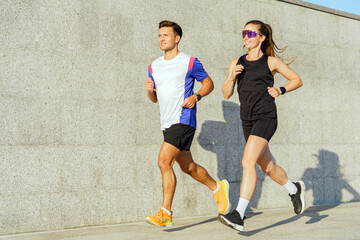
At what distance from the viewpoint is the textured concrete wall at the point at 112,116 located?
6.11m

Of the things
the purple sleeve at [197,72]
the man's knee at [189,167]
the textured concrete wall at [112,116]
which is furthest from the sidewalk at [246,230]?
the purple sleeve at [197,72]

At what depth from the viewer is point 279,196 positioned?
8.14 meters

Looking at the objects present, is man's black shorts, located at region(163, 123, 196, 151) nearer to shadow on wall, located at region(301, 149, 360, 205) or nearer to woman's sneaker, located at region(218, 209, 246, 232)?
woman's sneaker, located at region(218, 209, 246, 232)

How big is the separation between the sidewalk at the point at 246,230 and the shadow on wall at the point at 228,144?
2.42 feet

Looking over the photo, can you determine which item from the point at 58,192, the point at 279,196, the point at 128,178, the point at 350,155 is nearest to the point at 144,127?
the point at 128,178

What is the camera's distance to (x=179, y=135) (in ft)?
18.2

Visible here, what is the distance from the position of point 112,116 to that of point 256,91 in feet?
6.80

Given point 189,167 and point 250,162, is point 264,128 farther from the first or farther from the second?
point 189,167

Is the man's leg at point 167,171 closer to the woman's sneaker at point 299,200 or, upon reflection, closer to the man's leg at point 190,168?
the man's leg at point 190,168

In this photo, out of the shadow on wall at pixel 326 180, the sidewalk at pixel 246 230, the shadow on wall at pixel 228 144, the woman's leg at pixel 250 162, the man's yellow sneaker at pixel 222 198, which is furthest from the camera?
the shadow on wall at pixel 326 180

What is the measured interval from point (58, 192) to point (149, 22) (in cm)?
254

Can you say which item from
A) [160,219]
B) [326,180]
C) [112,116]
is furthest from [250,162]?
[326,180]

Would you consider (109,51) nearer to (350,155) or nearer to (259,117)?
(259,117)

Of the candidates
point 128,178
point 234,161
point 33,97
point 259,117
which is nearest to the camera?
point 259,117
